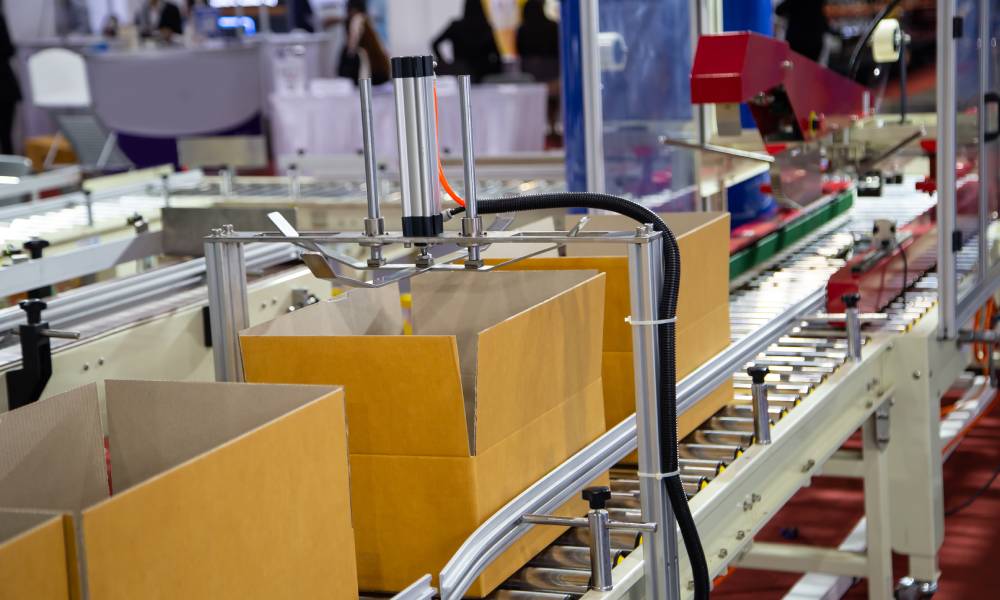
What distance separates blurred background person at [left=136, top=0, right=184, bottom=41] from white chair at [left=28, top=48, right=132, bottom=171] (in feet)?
3.67

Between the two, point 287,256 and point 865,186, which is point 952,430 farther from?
point 287,256

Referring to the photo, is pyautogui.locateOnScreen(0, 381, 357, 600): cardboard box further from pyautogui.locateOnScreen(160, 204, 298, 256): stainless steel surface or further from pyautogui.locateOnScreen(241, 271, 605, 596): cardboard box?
pyautogui.locateOnScreen(160, 204, 298, 256): stainless steel surface

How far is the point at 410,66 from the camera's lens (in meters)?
1.42

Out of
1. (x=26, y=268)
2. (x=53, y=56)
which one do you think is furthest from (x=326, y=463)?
(x=53, y=56)

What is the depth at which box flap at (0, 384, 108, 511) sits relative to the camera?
128cm

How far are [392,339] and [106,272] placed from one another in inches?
93.1

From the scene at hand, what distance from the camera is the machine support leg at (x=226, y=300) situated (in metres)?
1.68

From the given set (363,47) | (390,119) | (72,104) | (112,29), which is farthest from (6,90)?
(390,119)

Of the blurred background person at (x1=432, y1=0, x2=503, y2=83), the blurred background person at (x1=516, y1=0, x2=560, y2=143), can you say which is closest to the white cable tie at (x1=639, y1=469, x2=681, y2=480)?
the blurred background person at (x1=432, y1=0, x2=503, y2=83)

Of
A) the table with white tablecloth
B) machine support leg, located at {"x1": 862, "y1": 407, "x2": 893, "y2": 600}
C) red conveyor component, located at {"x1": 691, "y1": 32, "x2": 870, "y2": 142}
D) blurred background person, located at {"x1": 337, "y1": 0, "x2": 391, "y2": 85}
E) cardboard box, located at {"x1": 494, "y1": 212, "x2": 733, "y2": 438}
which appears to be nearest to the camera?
cardboard box, located at {"x1": 494, "y1": 212, "x2": 733, "y2": 438}

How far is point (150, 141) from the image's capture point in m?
10.5

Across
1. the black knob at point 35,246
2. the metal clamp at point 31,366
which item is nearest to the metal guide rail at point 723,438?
the metal clamp at point 31,366

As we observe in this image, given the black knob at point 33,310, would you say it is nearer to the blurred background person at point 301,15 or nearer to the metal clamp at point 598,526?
the metal clamp at point 598,526

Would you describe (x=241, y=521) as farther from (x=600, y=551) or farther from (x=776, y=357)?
(x=776, y=357)
